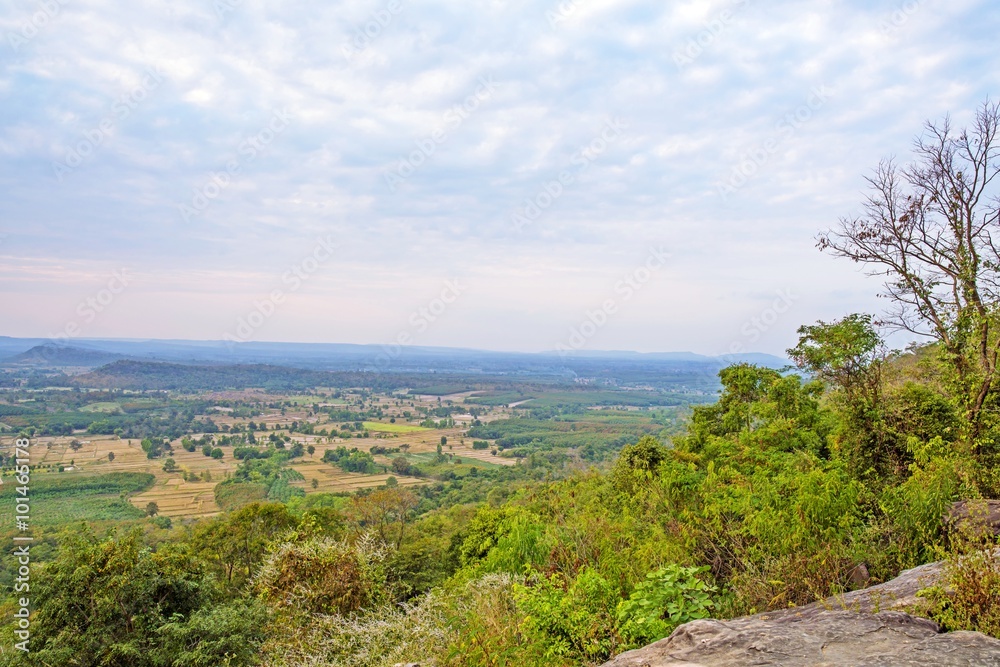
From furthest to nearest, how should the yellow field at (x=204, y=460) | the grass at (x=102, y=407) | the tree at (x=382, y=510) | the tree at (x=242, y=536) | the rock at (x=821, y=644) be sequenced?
the grass at (x=102, y=407), the yellow field at (x=204, y=460), the tree at (x=382, y=510), the tree at (x=242, y=536), the rock at (x=821, y=644)

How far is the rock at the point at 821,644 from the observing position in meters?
3.44

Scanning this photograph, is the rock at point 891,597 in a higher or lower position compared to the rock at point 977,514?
lower

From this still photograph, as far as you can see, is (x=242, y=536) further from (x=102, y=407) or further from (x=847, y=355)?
(x=102, y=407)

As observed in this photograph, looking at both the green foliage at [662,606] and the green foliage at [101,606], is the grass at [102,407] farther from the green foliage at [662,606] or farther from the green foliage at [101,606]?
the green foliage at [662,606]

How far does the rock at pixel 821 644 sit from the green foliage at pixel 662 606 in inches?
30.5

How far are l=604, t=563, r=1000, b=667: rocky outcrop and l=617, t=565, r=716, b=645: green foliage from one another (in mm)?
756

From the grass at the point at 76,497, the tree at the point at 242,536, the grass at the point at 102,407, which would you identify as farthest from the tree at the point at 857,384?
the grass at the point at 102,407

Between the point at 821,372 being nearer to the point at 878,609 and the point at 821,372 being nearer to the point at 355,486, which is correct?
the point at 878,609

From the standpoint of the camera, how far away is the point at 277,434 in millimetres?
83875

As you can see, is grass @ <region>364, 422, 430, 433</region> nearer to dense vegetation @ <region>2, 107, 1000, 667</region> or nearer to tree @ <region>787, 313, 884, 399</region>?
dense vegetation @ <region>2, 107, 1000, 667</region>

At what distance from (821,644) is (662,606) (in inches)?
69.4

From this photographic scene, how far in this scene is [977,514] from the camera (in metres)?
5.32

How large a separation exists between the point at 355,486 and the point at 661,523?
49113mm

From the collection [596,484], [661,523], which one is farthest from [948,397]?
[596,484]
